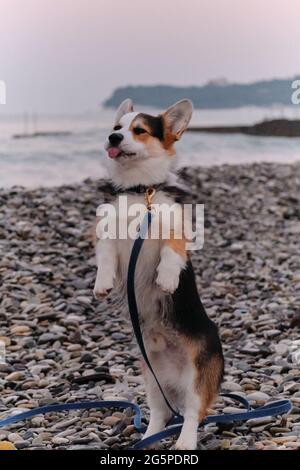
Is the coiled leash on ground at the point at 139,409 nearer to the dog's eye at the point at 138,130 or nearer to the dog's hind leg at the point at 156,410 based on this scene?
the dog's hind leg at the point at 156,410

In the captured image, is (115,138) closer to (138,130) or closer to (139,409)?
(138,130)

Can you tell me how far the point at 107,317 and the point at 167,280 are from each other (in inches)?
84.4

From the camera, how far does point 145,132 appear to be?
2.45 metres

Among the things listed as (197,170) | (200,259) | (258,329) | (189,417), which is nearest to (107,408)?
(189,417)

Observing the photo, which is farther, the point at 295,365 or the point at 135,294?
the point at 295,365

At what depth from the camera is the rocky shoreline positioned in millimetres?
2896

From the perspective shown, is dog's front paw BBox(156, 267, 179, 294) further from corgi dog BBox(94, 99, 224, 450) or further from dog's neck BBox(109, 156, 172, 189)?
dog's neck BBox(109, 156, 172, 189)

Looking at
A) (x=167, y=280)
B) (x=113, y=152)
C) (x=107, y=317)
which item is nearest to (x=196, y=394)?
(x=167, y=280)

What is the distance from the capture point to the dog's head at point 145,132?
2.38 meters

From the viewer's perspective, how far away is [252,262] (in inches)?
226

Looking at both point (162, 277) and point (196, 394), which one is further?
point (196, 394)

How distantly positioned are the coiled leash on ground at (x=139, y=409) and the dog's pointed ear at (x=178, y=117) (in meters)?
0.21
